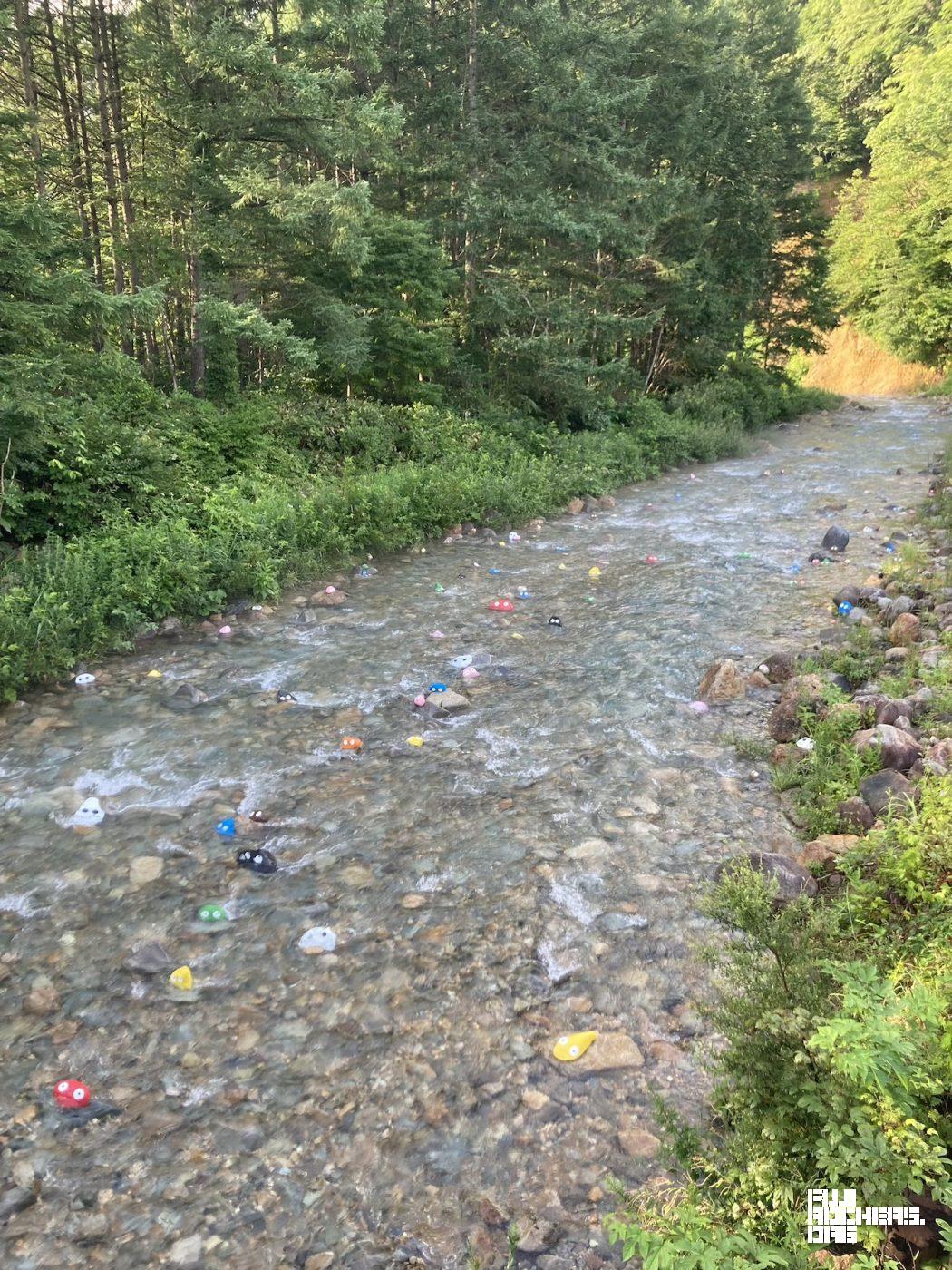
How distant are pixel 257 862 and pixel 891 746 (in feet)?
11.2

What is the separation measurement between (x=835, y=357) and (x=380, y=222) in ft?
96.7

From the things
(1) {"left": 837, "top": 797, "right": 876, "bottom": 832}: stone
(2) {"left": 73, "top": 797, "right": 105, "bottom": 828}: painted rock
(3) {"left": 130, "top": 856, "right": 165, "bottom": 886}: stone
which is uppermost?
(1) {"left": 837, "top": 797, "right": 876, "bottom": 832}: stone

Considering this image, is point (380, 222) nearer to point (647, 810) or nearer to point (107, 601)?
point (107, 601)

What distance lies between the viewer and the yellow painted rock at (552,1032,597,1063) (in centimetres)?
294

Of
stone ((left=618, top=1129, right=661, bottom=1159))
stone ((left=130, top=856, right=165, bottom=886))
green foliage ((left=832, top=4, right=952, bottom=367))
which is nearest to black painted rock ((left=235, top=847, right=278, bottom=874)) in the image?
stone ((left=130, top=856, right=165, bottom=886))

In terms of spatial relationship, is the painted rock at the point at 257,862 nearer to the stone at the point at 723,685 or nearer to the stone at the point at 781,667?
the stone at the point at 723,685

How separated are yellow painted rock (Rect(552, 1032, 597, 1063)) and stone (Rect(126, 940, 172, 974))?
1686 millimetres

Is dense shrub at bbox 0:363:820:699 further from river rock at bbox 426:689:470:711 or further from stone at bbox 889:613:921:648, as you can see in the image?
stone at bbox 889:613:921:648

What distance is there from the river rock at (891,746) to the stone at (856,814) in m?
0.35

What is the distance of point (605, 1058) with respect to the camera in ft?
9.62

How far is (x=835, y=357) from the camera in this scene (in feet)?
113

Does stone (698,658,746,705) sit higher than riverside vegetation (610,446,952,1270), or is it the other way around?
riverside vegetation (610,446,952,1270)
